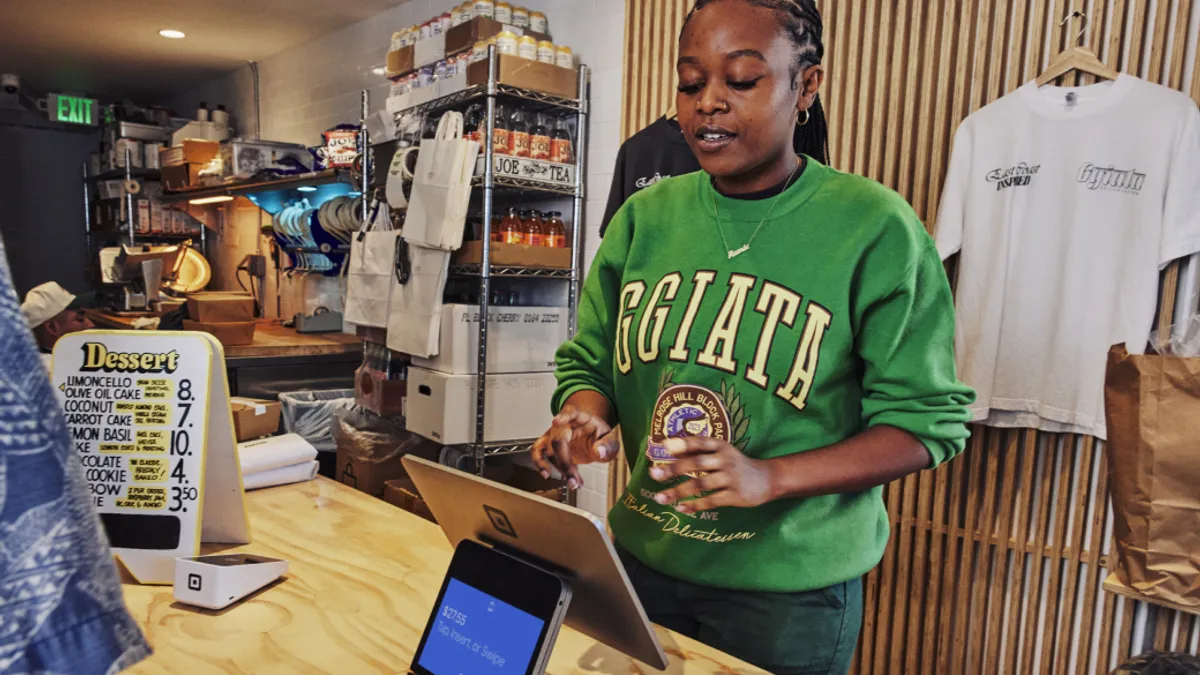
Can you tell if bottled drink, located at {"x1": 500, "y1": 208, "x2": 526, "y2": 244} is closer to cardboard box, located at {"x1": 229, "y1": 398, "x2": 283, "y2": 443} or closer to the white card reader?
cardboard box, located at {"x1": 229, "y1": 398, "x2": 283, "y2": 443}

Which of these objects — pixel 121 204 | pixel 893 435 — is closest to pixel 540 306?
pixel 893 435

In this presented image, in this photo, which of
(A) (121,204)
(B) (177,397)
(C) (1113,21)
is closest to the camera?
(B) (177,397)

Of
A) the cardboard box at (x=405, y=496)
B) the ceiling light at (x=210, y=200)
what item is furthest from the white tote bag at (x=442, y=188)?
the ceiling light at (x=210, y=200)

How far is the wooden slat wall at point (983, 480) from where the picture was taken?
2189 millimetres

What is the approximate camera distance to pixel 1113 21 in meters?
2.15

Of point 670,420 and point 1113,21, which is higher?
point 1113,21

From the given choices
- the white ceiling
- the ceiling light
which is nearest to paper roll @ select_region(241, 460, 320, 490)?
the white ceiling

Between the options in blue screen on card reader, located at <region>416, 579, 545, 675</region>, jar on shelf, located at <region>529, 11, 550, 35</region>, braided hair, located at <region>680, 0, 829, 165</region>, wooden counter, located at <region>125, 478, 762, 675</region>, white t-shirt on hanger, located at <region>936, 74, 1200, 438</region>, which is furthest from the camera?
jar on shelf, located at <region>529, 11, 550, 35</region>

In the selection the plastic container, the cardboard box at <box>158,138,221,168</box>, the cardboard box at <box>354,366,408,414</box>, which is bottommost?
the plastic container

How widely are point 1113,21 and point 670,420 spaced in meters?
1.85

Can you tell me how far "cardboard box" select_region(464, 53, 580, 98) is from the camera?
3.25 metres

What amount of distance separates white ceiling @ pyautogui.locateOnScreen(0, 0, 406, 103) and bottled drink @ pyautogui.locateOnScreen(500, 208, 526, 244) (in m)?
2.07

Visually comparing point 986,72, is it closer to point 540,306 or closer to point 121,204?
point 540,306

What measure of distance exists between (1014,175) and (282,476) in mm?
2021
